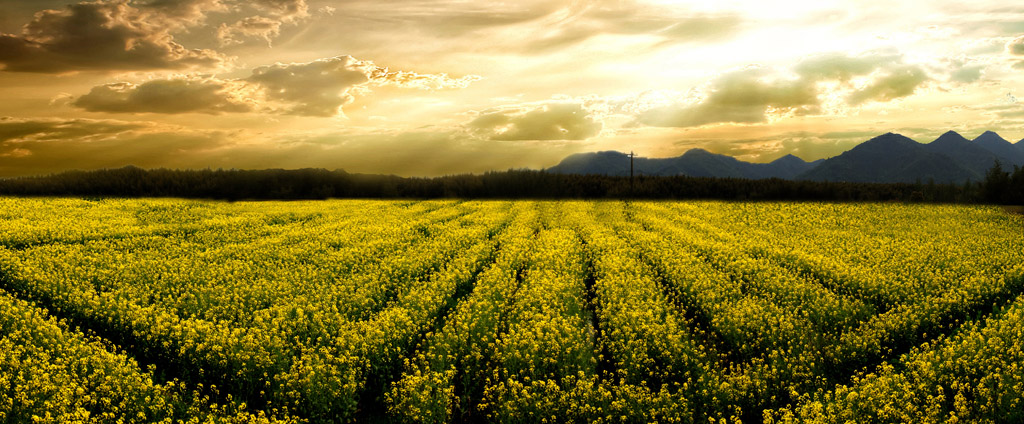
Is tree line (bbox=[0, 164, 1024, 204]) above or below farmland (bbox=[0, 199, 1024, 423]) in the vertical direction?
above

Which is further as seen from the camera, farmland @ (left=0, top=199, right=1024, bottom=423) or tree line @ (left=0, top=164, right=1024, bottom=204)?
tree line @ (left=0, top=164, right=1024, bottom=204)

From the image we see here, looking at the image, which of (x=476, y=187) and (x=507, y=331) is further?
(x=476, y=187)

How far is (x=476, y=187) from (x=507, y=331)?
5756 centimetres

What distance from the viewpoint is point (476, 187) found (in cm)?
6950

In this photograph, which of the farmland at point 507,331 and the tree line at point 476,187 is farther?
the tree line at point 476,187

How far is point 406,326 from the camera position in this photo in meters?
12.0

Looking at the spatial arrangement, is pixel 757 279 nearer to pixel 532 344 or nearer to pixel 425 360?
pixel 532 344

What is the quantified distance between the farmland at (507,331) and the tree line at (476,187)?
38.6 m

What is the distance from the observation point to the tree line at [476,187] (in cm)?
5731

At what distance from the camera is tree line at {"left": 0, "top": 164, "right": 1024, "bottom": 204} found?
57.3 metres

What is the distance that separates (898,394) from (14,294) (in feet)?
72.4

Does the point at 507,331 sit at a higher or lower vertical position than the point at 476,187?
lower

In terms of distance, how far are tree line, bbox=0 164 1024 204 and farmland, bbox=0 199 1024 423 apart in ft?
127

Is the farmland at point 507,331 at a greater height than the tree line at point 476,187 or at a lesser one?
lesser
